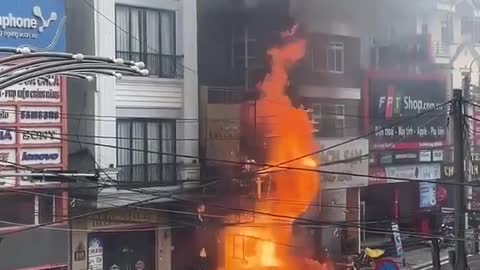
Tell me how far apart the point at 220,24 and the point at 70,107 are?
177 inches

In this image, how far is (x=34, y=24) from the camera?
13852 mm

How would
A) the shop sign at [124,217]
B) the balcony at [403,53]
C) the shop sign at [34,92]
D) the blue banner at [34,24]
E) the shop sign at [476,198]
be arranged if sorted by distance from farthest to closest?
the shop sign at [476,198]
the balcony at [403,53]
the shop sign at [124,217]
the shop sign at [34,92]
the blue banner at [34,24]

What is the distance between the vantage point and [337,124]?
2052 cm

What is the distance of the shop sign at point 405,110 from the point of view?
22.1 m

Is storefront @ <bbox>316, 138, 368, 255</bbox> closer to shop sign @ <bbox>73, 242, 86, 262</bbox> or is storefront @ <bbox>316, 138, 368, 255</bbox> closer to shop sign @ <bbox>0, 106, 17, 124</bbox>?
shop sign @ <bbox>73, 242, 86, 262</bbox>

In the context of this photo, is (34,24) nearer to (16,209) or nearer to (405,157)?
(16,209)

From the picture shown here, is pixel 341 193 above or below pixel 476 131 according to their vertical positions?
below

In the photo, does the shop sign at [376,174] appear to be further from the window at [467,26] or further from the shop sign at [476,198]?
the window at [467,26]

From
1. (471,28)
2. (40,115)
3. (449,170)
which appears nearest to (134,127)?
(40,115)

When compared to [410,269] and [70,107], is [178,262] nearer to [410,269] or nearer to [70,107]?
[70,107]

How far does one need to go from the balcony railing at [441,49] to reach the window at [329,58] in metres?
4.67

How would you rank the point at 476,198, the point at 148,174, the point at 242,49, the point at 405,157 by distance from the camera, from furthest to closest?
the point at 476,198 < the point at 405,157 < the point at 242,49 < the point at 148,174

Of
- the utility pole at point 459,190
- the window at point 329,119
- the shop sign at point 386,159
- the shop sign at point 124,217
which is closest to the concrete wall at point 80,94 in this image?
the shop sign at point 124,217

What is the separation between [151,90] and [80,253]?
3.65m
